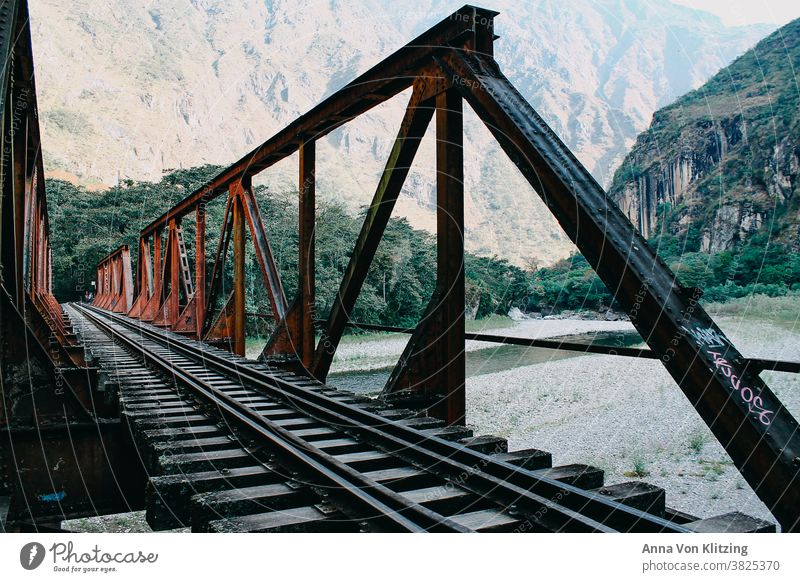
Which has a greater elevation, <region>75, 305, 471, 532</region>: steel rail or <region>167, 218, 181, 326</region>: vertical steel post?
<region>167, 218, 181, 326</region>: vertical steel post

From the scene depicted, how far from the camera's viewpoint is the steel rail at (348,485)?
8.68ft

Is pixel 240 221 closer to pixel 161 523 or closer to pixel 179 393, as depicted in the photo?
pixel 179 393

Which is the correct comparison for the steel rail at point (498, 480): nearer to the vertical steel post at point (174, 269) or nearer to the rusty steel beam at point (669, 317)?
the rusty steel beam at point (669, 317)

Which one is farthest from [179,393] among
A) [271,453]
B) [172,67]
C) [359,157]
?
[359,157]

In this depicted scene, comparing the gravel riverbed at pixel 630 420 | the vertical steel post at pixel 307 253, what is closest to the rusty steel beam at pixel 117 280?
the gravel riverbed at pixel 630 420

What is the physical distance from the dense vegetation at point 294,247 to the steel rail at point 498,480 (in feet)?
45.4

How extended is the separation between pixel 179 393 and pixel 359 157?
8369 centimetres

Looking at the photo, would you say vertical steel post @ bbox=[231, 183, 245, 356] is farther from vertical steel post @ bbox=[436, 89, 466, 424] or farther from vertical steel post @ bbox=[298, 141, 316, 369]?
vertical steel post @ bbox=[436, 89, 466, 424]

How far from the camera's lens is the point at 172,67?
67312mm

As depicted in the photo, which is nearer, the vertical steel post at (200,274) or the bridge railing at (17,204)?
the bridge railing at (17,204)

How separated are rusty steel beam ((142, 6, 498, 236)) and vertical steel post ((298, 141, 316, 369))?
0.30 m

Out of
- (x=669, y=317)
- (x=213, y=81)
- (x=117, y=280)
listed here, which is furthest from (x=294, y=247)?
(x=213, y=81)

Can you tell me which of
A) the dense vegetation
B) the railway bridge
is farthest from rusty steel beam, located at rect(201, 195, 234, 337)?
the dense vegetation

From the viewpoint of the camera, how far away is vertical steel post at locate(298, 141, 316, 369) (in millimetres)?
7043
